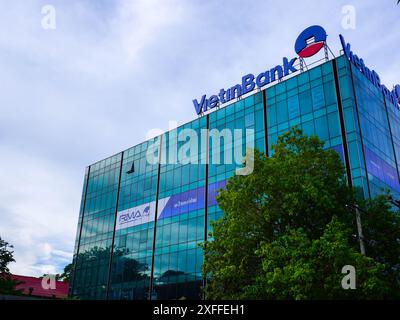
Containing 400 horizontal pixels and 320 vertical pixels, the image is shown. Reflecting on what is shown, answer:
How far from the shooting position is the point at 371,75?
4069cm

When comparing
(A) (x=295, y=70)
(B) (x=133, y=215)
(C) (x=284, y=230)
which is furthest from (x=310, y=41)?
(B) (x=133, y=215)

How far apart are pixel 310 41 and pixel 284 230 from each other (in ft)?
81.1

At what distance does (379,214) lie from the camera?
77.2 ft

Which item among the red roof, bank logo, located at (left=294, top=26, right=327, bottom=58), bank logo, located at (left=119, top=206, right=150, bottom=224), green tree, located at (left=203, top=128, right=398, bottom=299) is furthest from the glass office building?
the red roof

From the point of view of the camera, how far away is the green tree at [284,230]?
18.8 meters

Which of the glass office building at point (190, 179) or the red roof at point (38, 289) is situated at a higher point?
the glass office building at point (190, 179)

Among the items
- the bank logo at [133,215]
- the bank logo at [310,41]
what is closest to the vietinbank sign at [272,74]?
the bank logo at [310,41]

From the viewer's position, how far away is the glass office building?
3628 centimetres

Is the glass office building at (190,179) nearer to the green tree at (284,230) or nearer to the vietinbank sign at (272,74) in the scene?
the vietinbank sign at (272,74)

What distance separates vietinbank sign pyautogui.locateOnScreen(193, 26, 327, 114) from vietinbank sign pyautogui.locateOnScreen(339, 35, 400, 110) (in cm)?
261

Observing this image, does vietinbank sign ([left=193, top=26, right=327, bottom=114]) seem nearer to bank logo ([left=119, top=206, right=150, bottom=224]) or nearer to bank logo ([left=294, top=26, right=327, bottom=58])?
bank logo ([left=294, top=26, right=327, bottom=58])

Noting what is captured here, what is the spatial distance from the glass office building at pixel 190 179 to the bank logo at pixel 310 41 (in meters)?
1.97
